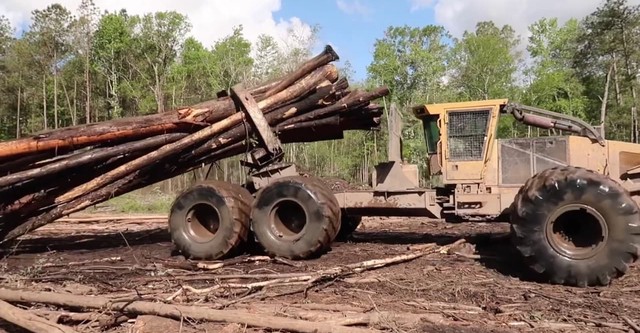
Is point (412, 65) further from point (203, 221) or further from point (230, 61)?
point (203, 221)

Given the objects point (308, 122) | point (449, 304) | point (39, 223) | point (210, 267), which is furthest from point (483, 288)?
point (39, 223)

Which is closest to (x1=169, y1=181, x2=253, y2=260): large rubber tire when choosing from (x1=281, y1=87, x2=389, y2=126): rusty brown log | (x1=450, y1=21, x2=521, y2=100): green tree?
(x1=281, y1=87, x2=389, y2=126): rusty brown log

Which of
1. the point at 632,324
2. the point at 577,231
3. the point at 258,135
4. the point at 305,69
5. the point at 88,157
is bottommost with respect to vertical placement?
the point at 632,324

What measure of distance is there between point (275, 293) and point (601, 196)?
162 inches

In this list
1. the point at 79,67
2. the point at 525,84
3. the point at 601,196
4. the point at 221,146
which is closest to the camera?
the point at 601,196

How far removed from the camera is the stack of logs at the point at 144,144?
9125 mm

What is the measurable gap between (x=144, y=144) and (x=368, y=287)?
4602mm

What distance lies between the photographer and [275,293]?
6504 mm

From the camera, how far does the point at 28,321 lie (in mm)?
5328

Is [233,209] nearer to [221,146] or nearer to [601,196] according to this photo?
[221,146]

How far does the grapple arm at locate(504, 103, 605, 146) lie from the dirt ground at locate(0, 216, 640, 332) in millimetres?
2042

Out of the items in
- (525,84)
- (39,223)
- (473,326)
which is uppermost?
(525,84)

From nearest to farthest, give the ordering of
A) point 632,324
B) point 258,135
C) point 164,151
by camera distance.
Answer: point 632,324
point 164,151
point 258,135

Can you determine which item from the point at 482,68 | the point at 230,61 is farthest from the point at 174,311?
the point at 482,68
